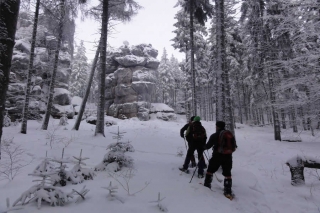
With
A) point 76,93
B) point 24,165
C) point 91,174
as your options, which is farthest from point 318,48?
point 76,93

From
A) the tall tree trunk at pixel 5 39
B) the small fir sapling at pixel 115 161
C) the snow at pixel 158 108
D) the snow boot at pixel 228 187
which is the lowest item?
the snow boot at pixel 228 187

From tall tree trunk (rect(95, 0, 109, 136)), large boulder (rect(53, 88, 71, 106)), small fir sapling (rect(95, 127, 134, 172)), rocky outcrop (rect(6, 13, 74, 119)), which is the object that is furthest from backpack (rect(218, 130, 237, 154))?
large boulder (rect(53, 88, 71, 106))

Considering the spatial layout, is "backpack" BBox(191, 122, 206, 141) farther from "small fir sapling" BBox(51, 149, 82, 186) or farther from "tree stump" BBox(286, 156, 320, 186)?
"small fir sapling" BBox(51, 149, 82, 186)

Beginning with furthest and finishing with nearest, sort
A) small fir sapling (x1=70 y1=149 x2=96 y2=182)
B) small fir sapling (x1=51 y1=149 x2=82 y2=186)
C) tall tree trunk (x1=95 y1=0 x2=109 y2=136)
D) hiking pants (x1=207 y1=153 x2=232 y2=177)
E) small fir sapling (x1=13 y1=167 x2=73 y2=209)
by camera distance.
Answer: tall tree trunk (x1=95 y1=0 x2=109 y2=136) < hiking pants (x1=207 y1=153 x2=232 y2=177) < small fir sapling (x1=70 y1=149 x2=96 y2=182) < small fir sapling (x1=51 y1=149 x2=82 y2=186) < small fir sapling (x1=13 y1=167 x2=73 y2=209)

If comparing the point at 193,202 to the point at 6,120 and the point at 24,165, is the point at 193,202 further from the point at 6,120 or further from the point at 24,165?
the point at 6,120

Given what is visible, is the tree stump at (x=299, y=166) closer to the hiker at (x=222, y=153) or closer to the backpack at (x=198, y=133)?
the hiker at (x=222, y=153)

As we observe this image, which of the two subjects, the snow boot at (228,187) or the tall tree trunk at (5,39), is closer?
the tall tree trunk at (5,39)

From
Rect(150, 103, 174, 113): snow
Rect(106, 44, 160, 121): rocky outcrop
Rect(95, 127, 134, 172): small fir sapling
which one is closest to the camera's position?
Rect(95, 127, 134, 172): small fir sapling

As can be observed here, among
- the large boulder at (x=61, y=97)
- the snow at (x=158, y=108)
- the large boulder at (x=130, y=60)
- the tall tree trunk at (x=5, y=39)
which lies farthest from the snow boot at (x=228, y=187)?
the large boulder at (x=130, y=60)

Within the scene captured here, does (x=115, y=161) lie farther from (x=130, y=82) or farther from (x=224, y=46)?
(x=130, y=82)

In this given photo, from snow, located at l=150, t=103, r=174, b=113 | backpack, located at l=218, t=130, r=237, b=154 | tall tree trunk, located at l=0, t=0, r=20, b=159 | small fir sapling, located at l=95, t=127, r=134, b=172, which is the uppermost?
snow, located at l=150, t=103, r=174, b=113

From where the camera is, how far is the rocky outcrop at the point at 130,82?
3142cm

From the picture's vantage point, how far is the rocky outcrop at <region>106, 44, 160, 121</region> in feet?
103

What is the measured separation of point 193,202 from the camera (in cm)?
370
